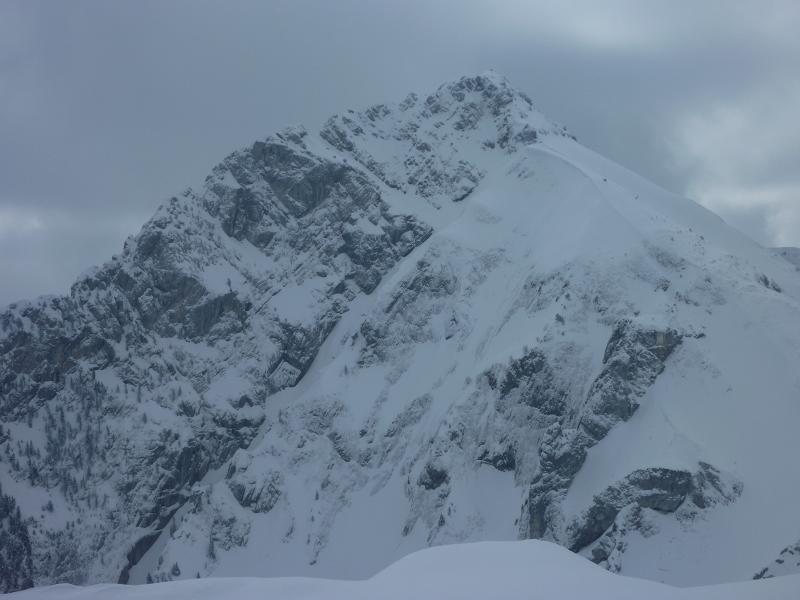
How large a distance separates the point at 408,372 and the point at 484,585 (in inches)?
4618

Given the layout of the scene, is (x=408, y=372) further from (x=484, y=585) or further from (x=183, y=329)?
(x=484, y=585)

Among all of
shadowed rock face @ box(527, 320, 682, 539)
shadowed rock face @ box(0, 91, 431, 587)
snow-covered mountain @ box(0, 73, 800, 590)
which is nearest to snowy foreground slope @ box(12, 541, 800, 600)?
snow-covered mountain @ box(0, 73, 800, 590)

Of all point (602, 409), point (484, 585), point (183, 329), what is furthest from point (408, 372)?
point (484, 585)

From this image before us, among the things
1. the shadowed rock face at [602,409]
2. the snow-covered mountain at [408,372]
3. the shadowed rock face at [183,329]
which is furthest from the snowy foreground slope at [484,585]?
the shadowed rock face at [183,329]

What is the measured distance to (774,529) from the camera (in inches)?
2918

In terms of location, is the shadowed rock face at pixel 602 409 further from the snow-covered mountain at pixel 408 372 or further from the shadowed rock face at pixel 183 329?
the shadowed rock face at pixel 183 329

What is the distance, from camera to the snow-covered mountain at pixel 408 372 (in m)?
86.9

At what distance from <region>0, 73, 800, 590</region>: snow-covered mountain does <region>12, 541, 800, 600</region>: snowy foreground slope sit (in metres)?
53.7

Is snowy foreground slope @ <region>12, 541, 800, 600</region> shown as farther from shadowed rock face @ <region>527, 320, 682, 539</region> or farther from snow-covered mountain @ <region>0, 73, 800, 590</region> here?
shadowed rock face @ <region>527, 320, 682, 539</region>

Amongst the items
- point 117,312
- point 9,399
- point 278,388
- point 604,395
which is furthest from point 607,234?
point 9,399

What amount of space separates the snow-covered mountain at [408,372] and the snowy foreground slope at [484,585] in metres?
53.7

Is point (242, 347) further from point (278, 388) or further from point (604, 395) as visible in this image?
point (604, 395)

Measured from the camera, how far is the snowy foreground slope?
840 inches

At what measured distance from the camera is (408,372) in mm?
138875
